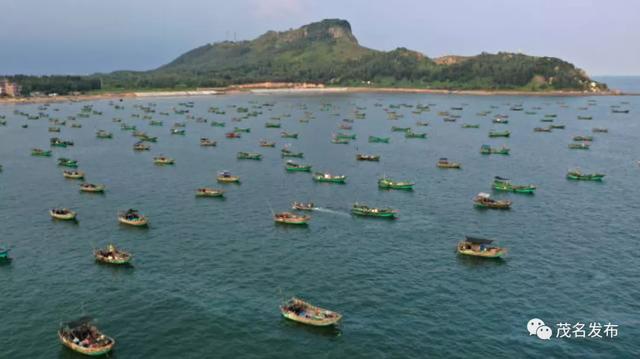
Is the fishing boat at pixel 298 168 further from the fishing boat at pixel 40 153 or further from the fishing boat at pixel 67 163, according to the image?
the fishing boat at pixel 40 153

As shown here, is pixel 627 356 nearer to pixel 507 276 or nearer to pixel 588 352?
pixel 588 352

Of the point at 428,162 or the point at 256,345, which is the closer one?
the point at 256,345

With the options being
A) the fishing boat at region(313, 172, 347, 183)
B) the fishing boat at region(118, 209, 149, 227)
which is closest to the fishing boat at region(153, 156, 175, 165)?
the fishing boat at region(313, 172, 347, 183)

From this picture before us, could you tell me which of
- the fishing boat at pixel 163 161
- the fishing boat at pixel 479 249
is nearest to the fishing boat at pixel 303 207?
the fishing boat at pixel 479 249

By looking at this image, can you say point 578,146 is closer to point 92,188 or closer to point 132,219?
point 132,219

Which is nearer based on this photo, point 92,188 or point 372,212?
point 372,212

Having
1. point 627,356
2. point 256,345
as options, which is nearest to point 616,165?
point 627,356

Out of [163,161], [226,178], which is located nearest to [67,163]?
[163,161]
